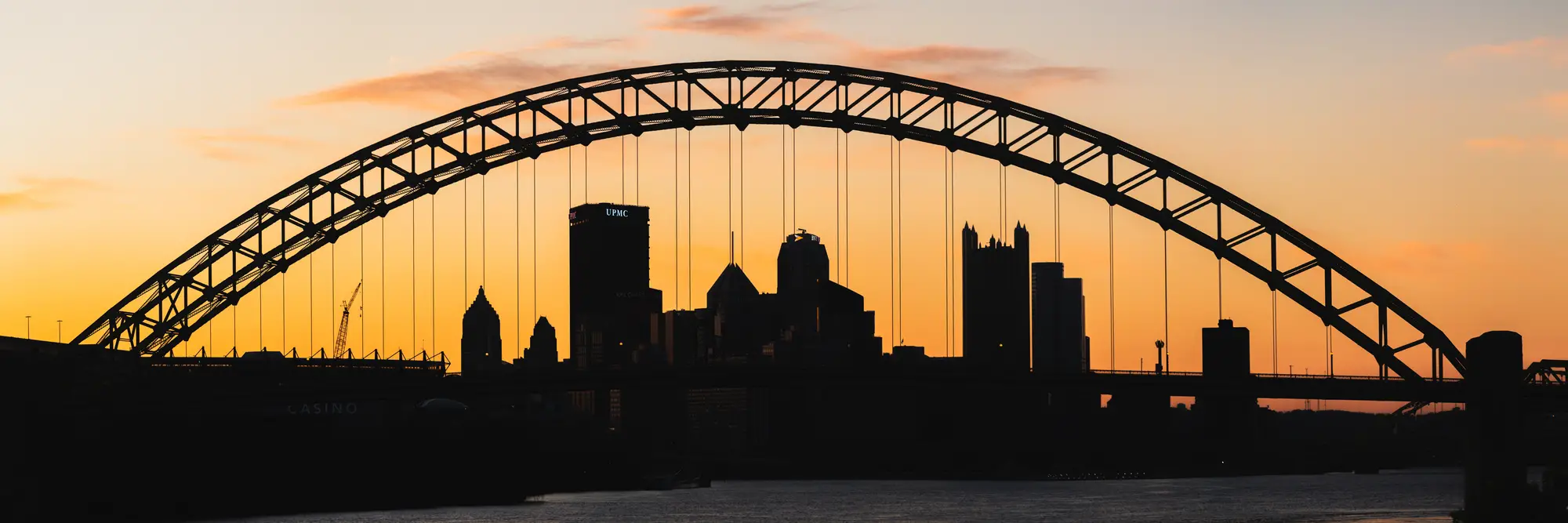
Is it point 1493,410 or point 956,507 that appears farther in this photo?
point 956,507

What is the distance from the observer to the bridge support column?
7869cm

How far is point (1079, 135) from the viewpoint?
263 ft

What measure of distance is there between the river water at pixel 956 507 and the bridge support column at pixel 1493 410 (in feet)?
98.3

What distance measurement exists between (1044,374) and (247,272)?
135ft

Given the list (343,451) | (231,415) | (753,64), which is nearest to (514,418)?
(343,451)

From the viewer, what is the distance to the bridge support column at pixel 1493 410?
258ft

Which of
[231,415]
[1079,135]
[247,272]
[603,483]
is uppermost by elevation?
[1079,135]

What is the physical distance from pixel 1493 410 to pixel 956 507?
64661 millimetres

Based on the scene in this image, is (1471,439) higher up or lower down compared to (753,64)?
lower down

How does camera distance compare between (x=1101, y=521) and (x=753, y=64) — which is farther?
(x=1101, y=521)

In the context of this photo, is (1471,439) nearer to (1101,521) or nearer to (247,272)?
(1101,521)

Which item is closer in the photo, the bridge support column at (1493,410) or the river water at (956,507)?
the bridge support column at (1493,410)

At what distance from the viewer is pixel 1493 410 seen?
81250mm

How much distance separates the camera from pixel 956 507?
14188cm
